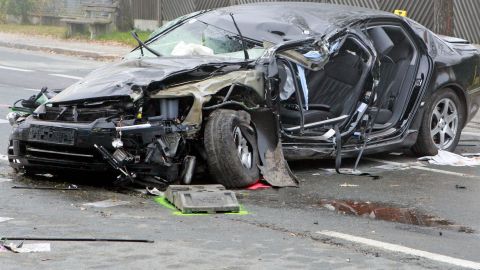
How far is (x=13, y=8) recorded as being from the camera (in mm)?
33062

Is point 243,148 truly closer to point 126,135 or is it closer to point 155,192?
point 155,192

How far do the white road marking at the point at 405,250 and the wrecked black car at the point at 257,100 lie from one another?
5.40 ft

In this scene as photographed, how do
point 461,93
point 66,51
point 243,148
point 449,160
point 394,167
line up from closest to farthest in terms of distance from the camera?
point 243,148 < point 394,167 < point 449,160 < point 461,93 < point 66,51

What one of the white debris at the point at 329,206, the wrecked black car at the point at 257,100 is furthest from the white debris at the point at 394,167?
the white debris at the point at 329,206

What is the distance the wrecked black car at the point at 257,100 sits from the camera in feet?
25.6

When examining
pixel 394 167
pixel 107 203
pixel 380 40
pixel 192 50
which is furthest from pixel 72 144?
pixel 380 40

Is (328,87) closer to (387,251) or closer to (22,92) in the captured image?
(387,251)

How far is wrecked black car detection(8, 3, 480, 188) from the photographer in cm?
781

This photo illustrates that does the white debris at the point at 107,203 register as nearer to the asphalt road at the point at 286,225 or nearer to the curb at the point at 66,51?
the asphalt road at the point at 286,225

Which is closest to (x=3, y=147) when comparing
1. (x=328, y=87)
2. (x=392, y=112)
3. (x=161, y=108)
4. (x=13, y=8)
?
(x=161, y=108)

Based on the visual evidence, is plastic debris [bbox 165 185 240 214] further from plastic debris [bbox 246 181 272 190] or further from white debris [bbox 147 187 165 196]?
plastic debris [bbox 246 181 272 190]

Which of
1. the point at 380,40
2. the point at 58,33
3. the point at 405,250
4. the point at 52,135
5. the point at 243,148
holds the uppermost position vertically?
the point at 58,33

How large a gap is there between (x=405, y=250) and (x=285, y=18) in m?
3.77

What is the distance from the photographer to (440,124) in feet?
33.6
